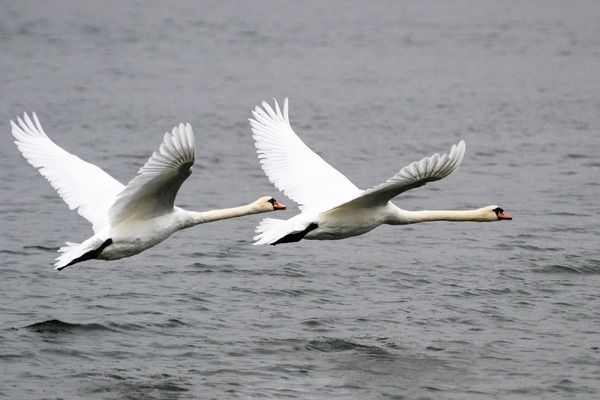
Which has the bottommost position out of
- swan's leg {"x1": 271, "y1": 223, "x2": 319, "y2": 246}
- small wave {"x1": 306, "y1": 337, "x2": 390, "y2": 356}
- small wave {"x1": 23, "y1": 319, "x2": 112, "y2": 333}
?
small wave {"x1": 306, "y1": 337, "x2": 390, "y2": 356}

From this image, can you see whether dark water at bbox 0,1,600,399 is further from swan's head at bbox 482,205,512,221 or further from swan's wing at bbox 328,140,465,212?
swan's wing at bbox 328,140,465,212

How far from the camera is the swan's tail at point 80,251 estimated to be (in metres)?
13.6

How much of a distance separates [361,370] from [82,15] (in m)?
34.9

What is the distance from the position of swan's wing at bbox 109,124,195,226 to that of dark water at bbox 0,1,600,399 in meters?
1.50

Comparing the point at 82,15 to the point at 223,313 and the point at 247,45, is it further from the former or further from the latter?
the point at 223,313

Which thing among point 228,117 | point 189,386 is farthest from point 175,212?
point 228,117

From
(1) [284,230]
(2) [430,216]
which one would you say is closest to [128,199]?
(1) [284,230]

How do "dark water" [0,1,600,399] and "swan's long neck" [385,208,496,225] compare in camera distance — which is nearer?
"dark water" [0,1,600,399]

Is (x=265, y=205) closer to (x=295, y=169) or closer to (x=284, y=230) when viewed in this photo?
(x=284, y=230)

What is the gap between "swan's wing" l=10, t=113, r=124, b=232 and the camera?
15.3 meters

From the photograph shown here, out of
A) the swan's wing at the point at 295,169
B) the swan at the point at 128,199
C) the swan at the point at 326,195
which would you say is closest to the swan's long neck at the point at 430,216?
the swan at the point at 326,195

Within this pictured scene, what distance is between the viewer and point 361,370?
45.4 ft

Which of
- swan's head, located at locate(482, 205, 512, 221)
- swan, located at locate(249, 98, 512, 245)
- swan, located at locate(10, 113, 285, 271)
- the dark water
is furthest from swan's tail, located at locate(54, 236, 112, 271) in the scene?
swan's head, located at locate(482, 205, 512, 221)

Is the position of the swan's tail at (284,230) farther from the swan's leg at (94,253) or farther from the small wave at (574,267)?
the small wave at (574,267)
